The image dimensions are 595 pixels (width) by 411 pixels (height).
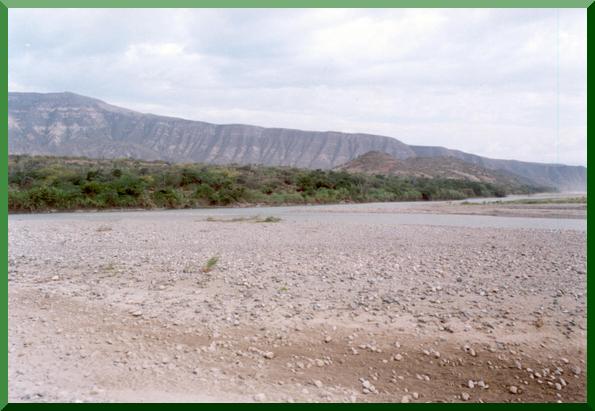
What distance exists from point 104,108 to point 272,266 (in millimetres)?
129808

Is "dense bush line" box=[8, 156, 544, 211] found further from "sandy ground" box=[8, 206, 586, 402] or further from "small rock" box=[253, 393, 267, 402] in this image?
"small rock" box=[253, 393, 267, 402]

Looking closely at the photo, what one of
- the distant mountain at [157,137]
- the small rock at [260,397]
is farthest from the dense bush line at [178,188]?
the distant mountain at [157,137]

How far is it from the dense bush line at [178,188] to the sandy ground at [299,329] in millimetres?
25166

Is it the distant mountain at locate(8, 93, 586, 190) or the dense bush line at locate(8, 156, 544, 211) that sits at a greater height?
the distant mountain at locate(8, 93, 586, 190)

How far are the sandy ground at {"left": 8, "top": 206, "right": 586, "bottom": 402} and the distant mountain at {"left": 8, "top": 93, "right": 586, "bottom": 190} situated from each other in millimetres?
90405

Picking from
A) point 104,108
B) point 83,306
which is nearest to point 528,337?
point 83,306

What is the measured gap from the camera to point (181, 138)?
4525 inches

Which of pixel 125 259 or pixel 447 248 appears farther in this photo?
pixel 447 248

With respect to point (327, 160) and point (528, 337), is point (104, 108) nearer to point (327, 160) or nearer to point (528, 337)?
point (327, 160)

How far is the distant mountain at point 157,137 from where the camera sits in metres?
98.3

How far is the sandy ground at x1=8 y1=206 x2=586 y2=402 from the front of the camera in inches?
179

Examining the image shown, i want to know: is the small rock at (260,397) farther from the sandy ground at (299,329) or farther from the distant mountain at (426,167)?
the distant mountain at (426,167)

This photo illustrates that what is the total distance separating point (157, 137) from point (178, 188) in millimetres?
78214

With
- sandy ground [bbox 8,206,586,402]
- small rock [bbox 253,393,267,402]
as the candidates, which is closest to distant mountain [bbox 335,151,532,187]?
sandy ground [bbox 8,206,586,402]
